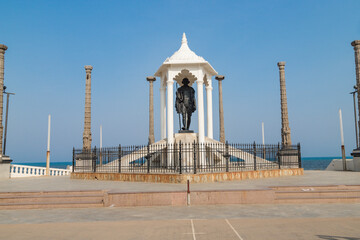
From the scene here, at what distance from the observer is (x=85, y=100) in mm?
25078

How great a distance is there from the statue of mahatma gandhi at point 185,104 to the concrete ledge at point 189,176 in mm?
5910

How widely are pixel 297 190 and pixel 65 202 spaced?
300 inches

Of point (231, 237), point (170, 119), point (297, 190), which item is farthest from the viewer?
point (170, 119)

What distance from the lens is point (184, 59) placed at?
56.8 ft

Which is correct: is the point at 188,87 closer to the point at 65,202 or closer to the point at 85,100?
the point at 85,100

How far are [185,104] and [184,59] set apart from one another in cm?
317

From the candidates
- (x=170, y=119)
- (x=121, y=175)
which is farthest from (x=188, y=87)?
(x=121, y=175)

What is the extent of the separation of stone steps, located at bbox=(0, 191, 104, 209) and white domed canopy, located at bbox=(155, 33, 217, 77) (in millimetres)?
9276

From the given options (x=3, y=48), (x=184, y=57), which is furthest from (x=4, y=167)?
(x=184, y=57)

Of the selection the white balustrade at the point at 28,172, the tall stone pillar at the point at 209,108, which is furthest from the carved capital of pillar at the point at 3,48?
the tall stone pillar at the point at 209,108

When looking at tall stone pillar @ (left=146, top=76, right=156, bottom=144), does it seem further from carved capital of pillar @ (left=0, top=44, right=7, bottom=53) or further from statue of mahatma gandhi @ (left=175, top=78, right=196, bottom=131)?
carved capital of pillar @ (left=0, top=44, right=7, bottom=53)

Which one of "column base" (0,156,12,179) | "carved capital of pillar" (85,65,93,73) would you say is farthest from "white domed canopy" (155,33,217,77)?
"column base" (0,156,12,179)

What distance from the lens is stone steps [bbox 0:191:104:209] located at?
9.03 metres

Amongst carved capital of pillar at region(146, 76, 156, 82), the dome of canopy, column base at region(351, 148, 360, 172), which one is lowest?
column base at region(351, 148, 360, 172)
